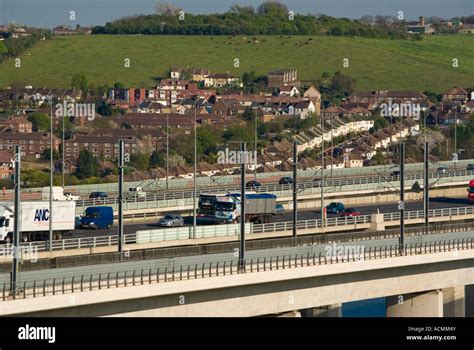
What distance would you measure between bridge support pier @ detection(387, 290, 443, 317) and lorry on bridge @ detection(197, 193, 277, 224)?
15193 millimetres

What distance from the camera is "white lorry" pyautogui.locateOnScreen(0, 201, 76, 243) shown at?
65938 millimetres

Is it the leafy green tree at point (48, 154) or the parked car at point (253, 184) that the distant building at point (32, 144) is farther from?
the parked car at point (253, 184)

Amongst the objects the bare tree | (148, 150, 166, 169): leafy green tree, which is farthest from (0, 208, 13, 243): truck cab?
the bare tree

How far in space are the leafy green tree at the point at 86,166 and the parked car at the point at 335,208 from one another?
4832cm

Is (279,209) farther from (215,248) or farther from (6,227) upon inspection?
(215,248)

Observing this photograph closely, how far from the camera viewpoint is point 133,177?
126562 millimetres

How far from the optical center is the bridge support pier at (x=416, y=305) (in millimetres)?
64000

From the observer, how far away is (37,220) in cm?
6825

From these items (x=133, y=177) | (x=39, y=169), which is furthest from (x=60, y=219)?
(x=39, y=169)

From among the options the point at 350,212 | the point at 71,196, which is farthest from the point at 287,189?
the point at 71,196

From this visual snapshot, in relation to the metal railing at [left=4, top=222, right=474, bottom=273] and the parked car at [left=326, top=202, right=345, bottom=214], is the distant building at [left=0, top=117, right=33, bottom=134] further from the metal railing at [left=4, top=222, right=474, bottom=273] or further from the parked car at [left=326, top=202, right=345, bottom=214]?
the metal railing at [left=4, top=222, right=474, bottom=273]
